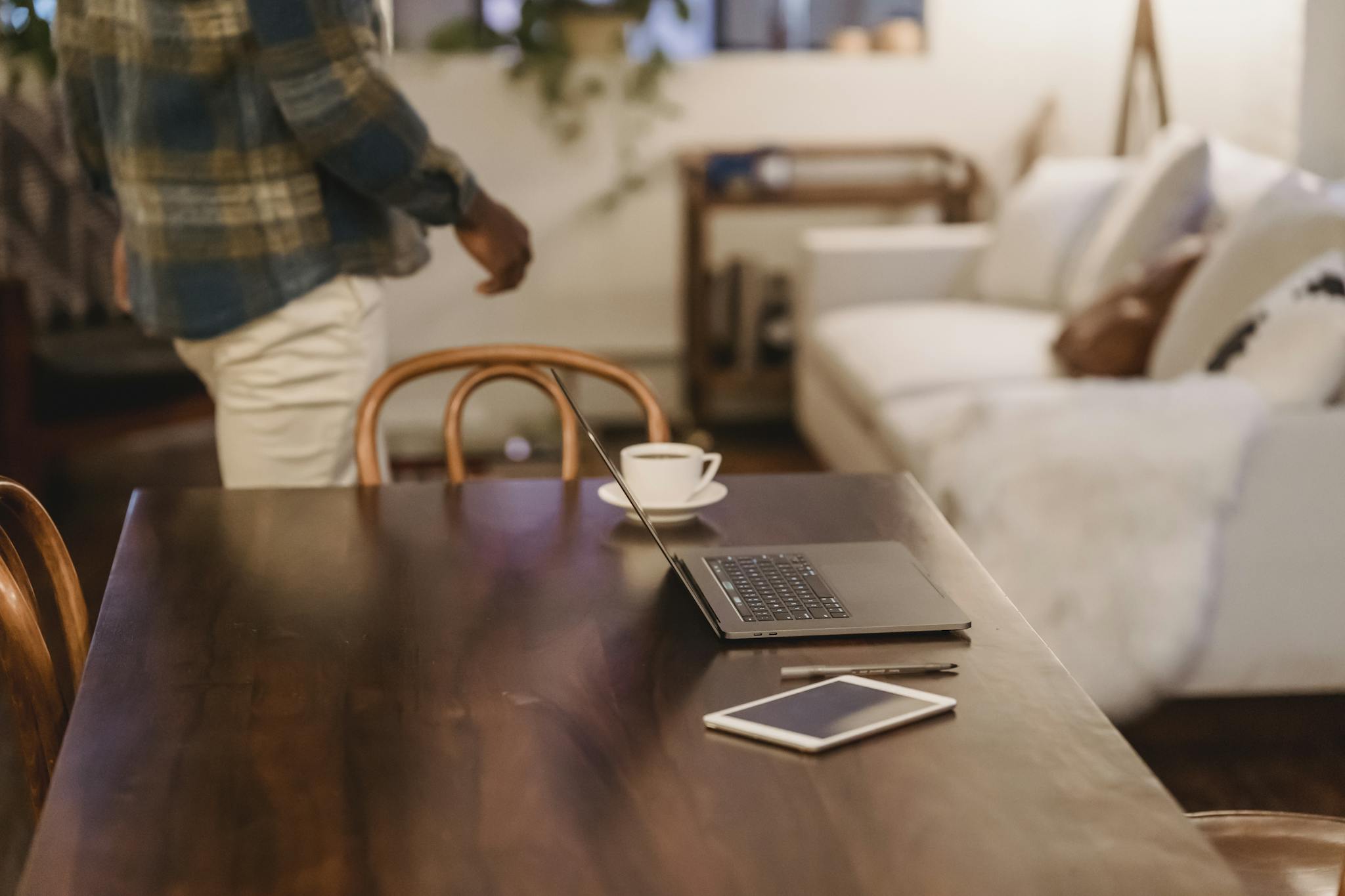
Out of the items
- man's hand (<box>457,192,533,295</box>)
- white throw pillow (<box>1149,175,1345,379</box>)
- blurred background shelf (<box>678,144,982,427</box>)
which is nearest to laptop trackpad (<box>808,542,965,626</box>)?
man's hand (<box>457,192,533,295</box>)

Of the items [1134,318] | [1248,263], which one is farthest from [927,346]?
[1248,263]

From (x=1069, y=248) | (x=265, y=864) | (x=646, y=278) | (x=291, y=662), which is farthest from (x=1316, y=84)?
(x=265, y=864)

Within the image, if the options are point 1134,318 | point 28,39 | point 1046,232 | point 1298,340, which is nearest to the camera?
point 1298,340

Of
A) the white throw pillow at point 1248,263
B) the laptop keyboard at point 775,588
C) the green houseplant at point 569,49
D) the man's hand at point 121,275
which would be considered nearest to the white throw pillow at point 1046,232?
the white throw pillow at point 1248,263

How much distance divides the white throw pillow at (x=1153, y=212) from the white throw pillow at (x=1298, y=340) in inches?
31.4

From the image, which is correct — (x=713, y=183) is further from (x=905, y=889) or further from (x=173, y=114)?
(x=905, y=889)

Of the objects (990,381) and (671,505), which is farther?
(990,381)

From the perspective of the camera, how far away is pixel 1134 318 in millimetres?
2926

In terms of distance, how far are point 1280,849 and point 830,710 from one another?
0.51 metres

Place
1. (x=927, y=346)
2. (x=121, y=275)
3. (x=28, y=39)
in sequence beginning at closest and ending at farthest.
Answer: (x=121, y=275) → (x=28, y=39) → (x=927, y=346)

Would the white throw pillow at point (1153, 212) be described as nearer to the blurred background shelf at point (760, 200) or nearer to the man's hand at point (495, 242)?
the blurred background shelf at point (760, 200)

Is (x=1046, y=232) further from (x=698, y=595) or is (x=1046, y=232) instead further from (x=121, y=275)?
(x=698, y=595)

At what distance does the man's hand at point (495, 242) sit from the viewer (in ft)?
6.28

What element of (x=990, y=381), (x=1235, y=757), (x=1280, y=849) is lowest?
(x=1235, y=757)
